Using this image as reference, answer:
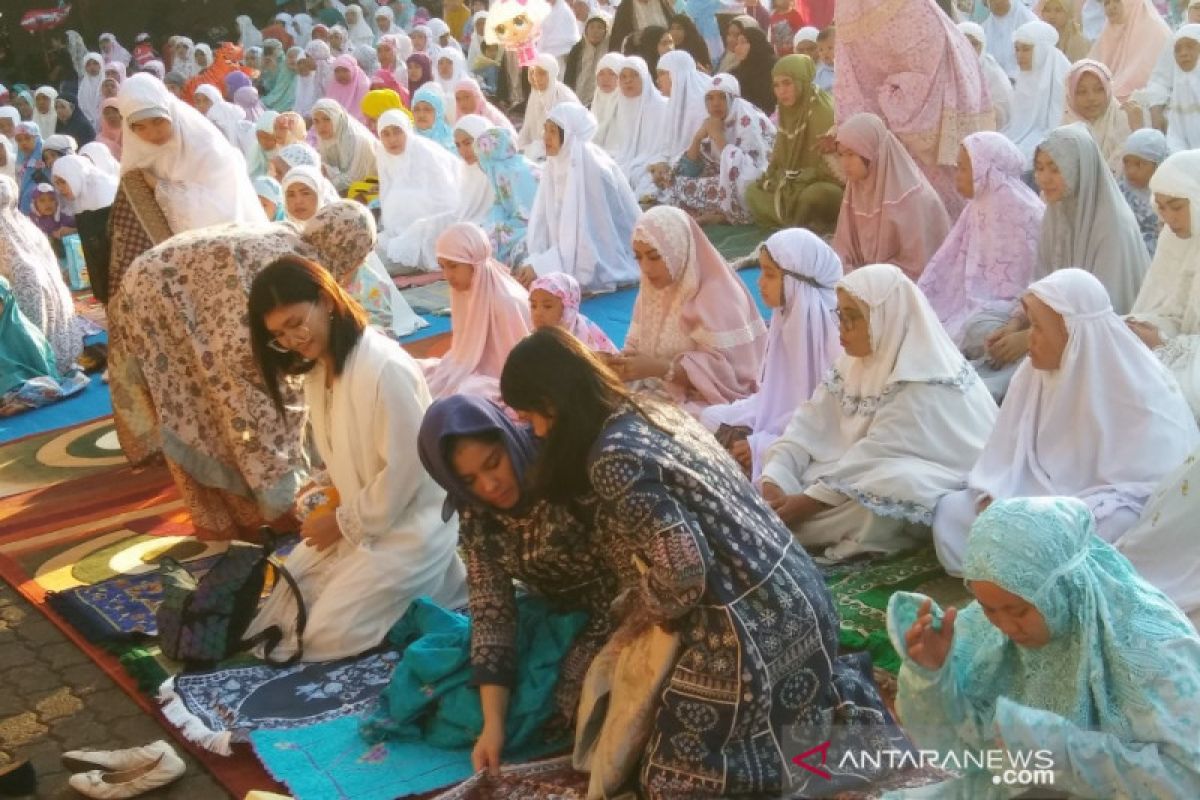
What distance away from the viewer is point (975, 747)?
256 centimetres

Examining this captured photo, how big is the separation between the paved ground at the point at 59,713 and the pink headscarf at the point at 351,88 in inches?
385

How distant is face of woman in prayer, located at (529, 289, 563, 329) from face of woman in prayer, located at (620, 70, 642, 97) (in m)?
5.24

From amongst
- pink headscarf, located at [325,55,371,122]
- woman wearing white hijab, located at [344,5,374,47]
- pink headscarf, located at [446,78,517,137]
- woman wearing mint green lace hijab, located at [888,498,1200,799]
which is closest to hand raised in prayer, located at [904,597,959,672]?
woman wearing mint green lace hijab, located at [888,498,1200,799]

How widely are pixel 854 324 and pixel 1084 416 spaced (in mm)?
701

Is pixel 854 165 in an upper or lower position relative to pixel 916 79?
lower

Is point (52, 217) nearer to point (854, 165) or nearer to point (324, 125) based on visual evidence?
point (324, 125)

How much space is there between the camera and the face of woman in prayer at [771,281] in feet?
16.2

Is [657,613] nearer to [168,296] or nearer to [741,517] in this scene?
[741,517]

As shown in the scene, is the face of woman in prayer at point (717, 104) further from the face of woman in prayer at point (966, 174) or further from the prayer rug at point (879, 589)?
the prayer rug at point (879, 589)

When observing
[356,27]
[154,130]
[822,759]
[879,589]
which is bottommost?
[879,589]

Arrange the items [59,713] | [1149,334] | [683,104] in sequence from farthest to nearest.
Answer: [683,104], [1149,334], [59,713]

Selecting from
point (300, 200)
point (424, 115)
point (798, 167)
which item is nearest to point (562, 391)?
point (300, 200)

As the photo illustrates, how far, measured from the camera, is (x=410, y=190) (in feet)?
31.3

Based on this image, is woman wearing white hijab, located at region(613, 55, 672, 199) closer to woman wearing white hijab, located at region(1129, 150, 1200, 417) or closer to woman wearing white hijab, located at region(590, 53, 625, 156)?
woman wearing white hijab, located at region(590, 53, 625, 156)
